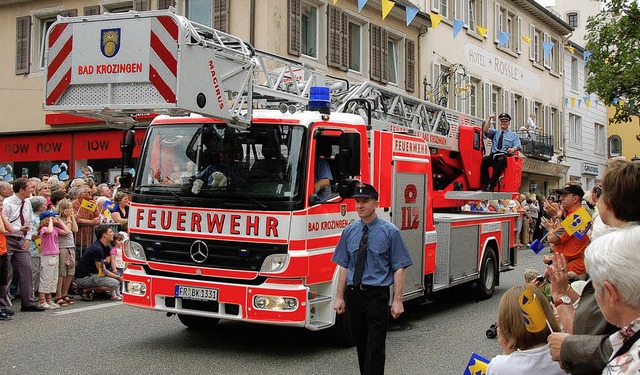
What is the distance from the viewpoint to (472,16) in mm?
29922

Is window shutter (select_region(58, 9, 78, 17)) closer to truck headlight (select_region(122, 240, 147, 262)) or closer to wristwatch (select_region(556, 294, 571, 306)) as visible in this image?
truck headlight (select_region(122, 240, 147, 262))

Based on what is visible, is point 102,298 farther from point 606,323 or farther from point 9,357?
point 606,323

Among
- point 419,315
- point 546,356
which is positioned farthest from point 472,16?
point 546,356

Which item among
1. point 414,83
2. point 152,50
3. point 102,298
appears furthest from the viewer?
point 414,83

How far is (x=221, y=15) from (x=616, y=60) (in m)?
14.2

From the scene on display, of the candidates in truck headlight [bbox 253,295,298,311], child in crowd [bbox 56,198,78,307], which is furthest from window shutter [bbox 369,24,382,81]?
truck headlight [bbox 253,295,298,311]

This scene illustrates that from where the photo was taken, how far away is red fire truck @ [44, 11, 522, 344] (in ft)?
22.0

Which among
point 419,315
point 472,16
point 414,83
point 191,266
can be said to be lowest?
point 419,315

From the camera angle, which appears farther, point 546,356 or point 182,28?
point 182,28

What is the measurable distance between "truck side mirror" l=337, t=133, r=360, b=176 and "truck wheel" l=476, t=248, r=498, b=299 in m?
4.99

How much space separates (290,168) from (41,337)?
3.77 m

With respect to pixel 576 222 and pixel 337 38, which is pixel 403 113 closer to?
pixel 576 222

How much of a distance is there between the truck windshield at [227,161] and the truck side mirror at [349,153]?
41 cm

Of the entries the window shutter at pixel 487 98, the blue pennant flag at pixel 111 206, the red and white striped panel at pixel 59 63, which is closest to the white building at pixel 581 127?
the window shutter at pixel 487 98
